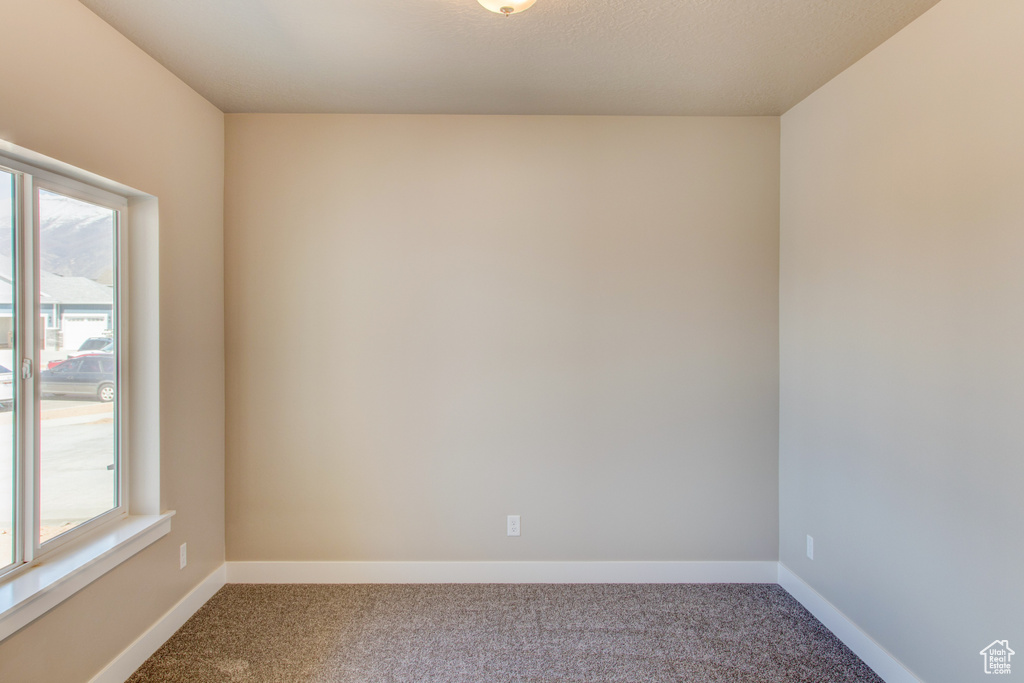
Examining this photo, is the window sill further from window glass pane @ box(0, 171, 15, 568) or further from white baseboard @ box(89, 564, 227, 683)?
white baseboard @ box(89, 564, 227, 683)

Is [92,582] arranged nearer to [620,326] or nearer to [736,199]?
[620,326]

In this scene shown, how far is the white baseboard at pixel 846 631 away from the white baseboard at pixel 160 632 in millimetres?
3123

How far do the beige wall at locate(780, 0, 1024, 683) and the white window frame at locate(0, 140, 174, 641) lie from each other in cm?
314

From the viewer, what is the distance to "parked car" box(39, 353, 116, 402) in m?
1.93

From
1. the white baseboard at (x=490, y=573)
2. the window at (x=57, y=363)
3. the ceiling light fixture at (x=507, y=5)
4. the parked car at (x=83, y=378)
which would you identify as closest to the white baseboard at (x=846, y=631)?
the white baseboard at (x=490, y=573)

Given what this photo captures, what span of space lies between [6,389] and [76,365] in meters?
A: 0.30

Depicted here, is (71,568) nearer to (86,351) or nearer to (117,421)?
(117,421)

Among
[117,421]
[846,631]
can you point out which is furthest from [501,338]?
[846,631]

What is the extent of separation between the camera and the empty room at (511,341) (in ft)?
5.94

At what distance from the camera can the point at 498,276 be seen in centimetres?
293

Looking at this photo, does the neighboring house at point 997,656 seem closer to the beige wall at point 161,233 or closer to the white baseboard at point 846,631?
the white baseboard at point 846,631

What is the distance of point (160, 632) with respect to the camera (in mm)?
2332

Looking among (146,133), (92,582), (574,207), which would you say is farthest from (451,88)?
(92,582)

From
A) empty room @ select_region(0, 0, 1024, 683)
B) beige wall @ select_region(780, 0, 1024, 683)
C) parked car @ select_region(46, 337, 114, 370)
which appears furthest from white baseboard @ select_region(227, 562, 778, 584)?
parked car @ select_region(46, 337, 114, 370)
